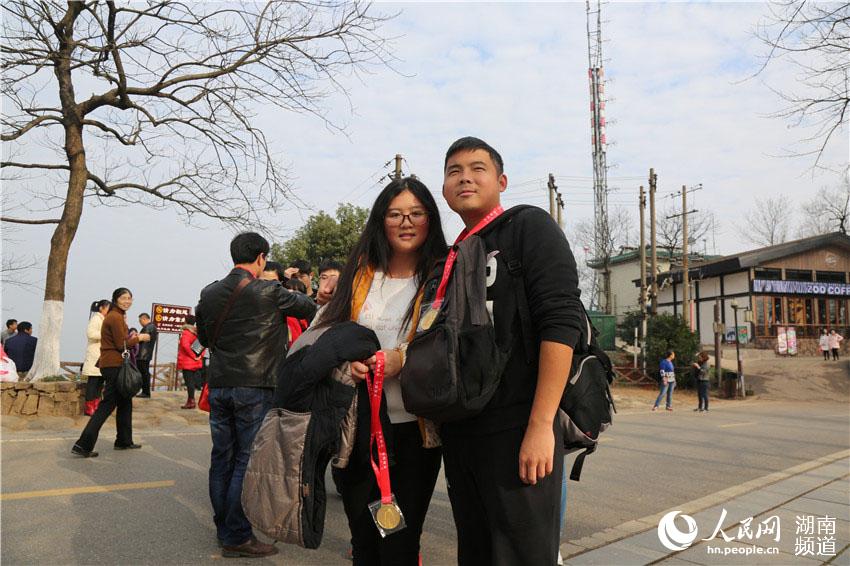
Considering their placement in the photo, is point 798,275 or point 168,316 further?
point 798,275

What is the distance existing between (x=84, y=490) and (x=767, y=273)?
3756 centimetres

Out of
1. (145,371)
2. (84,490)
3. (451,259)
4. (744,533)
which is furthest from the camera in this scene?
(145,371)

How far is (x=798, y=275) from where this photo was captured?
1387 inches

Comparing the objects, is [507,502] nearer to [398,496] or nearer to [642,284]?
[398,496]

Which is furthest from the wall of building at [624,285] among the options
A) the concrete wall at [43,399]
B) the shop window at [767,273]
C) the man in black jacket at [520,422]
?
the man in black jacket at [520,422]

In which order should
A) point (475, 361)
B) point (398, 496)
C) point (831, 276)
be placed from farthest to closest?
1. point (831, 276)
2. point (398, 496)
3. point (475, 361)

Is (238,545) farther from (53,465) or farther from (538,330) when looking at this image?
(53,465)

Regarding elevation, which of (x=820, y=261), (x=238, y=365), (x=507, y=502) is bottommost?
(x=507, y=502)

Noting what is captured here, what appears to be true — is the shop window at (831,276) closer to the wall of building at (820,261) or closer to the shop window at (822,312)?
the wall of building at (820,261)

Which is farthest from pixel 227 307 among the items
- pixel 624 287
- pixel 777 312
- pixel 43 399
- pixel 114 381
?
pixel 624 287

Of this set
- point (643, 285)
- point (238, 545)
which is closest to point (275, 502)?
point (238, 545)

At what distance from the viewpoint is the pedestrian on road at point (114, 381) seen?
20.7ft

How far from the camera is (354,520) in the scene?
2188 mm

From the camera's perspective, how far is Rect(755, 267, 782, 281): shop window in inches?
1344
